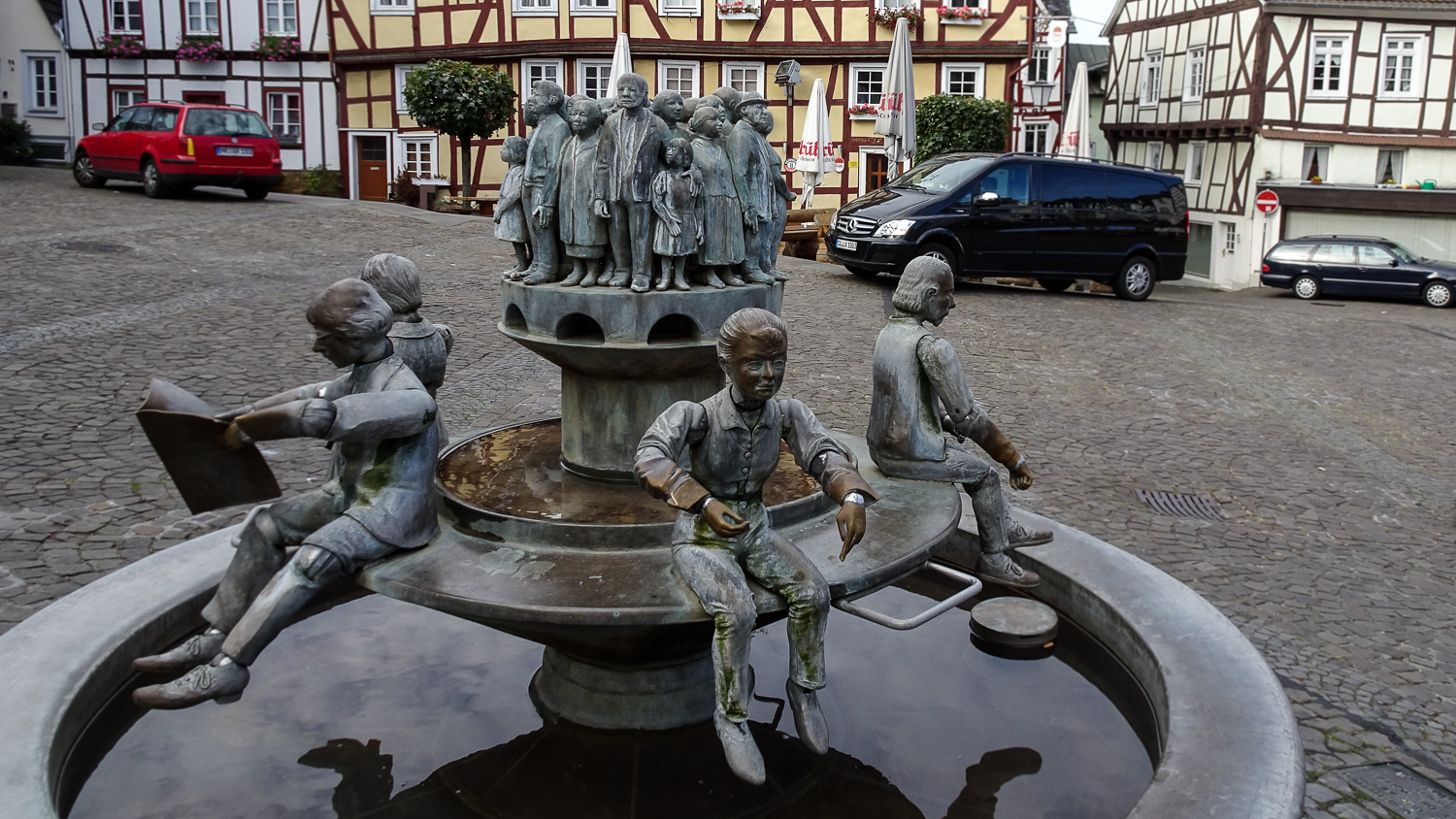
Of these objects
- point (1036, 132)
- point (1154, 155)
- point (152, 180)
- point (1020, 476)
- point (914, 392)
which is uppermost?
point (1036, 132)

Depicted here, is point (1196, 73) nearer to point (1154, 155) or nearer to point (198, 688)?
point (1154, 155)

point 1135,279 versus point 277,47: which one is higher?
point 277,47

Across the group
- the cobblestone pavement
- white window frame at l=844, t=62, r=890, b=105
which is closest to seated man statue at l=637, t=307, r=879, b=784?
the cobblestone pavement

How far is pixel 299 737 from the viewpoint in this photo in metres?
4.39

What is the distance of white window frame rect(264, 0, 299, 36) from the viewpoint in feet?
105

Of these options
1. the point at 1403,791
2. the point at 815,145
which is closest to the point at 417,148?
the point at 815,145

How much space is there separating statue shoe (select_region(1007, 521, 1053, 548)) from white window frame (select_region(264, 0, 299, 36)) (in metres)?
31.4

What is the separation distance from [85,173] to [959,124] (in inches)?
733

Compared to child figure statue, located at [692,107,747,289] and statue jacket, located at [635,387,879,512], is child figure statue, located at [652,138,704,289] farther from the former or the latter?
statue jacket, located at [635,387,879,512]

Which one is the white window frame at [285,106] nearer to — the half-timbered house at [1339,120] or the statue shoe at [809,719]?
the half-timbered house at [1339,120]

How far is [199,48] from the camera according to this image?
1252 inches

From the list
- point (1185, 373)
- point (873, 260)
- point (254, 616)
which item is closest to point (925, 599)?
point (254, 616)

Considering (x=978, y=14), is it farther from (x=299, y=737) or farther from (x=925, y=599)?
(x=299, y=737)

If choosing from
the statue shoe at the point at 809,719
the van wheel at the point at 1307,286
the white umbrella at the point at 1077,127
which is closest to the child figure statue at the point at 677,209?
the statue shoe at the point at 809,719
